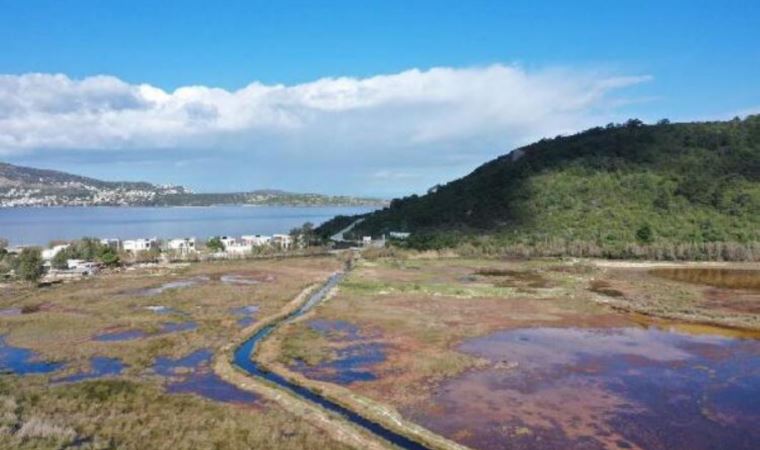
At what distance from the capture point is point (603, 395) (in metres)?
31.4

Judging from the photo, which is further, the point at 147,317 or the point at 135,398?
the point at 147,317

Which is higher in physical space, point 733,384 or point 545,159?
point 545,159

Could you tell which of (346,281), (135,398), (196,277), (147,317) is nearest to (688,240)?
(346,281)

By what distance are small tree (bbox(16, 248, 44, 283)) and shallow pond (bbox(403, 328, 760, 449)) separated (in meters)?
56.9

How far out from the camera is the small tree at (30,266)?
76.1m

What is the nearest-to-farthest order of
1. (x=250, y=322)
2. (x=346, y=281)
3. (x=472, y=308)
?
(x=250, y=322) → (x=472, y=308) → (x=346, y=281)

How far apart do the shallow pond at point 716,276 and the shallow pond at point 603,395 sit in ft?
104

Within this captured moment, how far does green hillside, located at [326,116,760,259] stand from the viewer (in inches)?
4003

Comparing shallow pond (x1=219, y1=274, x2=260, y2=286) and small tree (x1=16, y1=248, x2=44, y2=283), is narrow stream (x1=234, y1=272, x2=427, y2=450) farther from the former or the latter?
small tree (x1=16, y1=248, x2=44, y2=283)

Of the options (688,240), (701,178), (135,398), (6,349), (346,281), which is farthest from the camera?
(701,178)

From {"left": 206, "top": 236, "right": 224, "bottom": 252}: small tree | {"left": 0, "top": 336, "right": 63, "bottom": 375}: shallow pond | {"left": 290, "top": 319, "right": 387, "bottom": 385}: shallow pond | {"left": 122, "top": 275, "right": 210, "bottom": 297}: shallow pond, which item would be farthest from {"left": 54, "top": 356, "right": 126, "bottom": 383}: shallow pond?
{"left": 206, "top": 236, "right": 224, "bottom": 252}: small tree

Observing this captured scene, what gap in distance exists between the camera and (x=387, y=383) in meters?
32.9

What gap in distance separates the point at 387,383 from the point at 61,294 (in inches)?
1809

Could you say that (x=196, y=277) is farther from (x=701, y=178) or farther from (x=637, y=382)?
(x=701, y=178)
